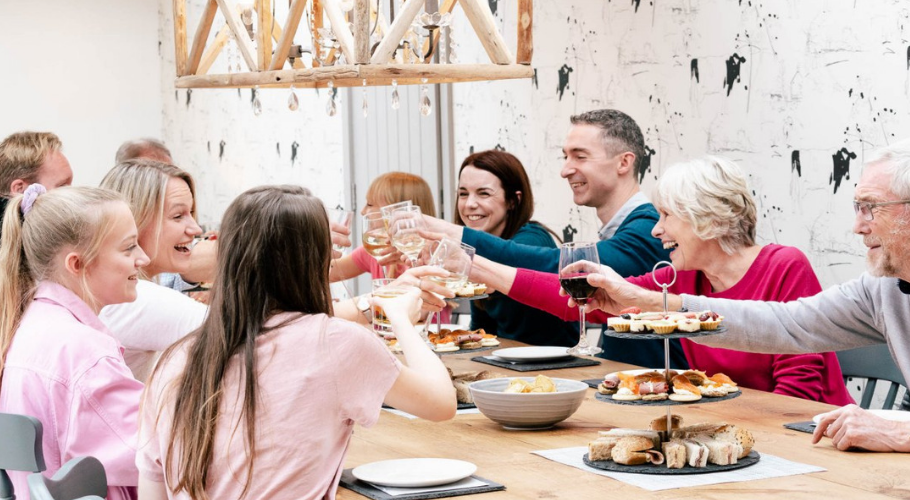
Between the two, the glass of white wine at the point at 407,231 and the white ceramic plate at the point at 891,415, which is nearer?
the white ceramic plate at the point at 891,415

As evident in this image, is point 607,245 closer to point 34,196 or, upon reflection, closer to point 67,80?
point 34,196

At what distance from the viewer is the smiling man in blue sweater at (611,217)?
3438 millimetres

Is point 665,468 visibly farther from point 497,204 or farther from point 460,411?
point 497,204

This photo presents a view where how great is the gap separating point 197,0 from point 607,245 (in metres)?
5.93

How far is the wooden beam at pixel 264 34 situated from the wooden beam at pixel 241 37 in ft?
0.18

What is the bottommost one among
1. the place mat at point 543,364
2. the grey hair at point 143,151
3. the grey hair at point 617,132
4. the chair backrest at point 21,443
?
the place mat at point 543,364

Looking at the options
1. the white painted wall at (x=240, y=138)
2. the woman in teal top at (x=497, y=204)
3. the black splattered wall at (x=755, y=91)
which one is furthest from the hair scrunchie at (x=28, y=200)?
the white painted wall at (x=240, y=138)

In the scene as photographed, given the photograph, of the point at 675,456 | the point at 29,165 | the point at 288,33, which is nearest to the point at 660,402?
the point at 675,456

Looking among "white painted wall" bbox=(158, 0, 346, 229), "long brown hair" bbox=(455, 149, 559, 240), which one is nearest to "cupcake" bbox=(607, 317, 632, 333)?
"long brown hair" bbox=(455, 149, 559, 240)

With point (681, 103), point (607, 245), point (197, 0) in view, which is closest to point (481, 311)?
point (607, 245)

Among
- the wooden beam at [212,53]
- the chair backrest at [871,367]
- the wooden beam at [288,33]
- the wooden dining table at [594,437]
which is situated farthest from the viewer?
the wooden beam at [212,53]

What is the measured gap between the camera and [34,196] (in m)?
2.22

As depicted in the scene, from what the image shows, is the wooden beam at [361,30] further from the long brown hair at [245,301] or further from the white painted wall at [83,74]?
the white painted wall at [83,74]

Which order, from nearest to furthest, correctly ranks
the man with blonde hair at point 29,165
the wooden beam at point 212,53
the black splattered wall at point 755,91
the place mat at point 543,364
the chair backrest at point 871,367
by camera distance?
1. the chair backrest at point 871,367
2. the place mat at point 543,364
3. the wooden beam at point 212,53
4. the black splattered wall at point 755,91
5. the man with blonde hair at point 29,165
